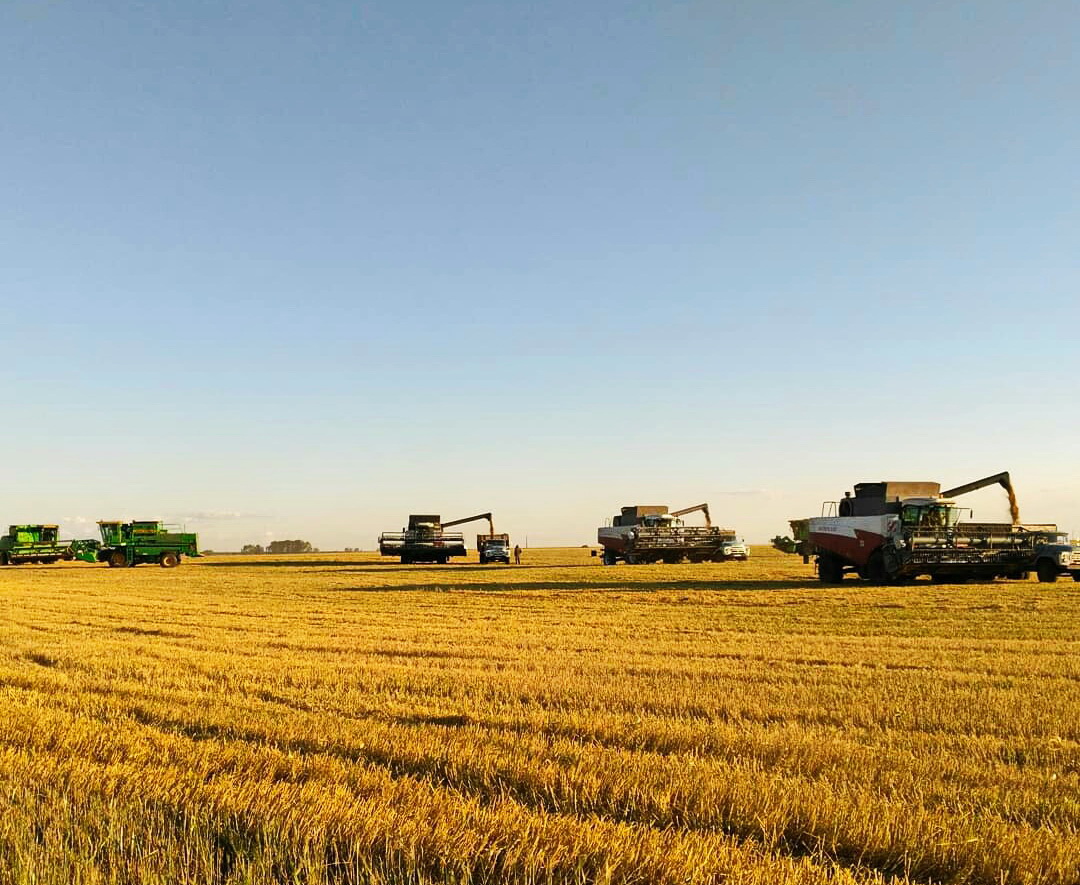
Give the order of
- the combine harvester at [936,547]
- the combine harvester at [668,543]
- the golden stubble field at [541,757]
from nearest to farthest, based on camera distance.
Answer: the golden stubble field at [541,757] < the combine harvester at [936,547] < the combine harvester at [668,543]

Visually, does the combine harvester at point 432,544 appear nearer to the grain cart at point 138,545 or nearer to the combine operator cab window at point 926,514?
the grain cart at point 138,545

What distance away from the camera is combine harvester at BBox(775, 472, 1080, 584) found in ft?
87.8

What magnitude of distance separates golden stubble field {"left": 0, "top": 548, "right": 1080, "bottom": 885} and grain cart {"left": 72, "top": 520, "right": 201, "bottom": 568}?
141ft

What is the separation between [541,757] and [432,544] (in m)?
48.7

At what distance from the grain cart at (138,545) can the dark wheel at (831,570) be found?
3878cm

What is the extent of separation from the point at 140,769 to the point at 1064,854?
17.5 ft

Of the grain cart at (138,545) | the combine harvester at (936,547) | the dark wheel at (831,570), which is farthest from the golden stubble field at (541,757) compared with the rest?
the grain cart at (138,545)

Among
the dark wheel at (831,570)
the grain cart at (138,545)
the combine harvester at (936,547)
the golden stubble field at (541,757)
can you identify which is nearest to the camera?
the golden stubble field at (541,757)

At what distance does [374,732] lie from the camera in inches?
289

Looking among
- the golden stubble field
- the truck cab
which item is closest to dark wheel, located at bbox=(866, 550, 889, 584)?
the truck cab

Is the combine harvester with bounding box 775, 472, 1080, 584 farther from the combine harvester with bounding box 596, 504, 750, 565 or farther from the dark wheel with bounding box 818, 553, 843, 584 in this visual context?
the combine harvester with bounding box 596, 504, 750, 565

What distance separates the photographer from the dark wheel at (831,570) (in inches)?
1176

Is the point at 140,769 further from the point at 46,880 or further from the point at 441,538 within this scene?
the point at 441,538

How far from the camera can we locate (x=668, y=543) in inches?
1908
